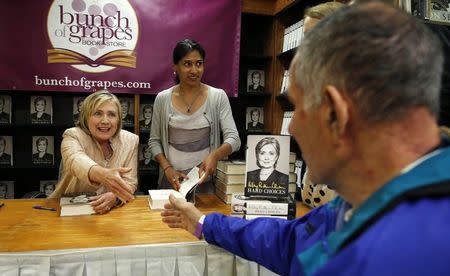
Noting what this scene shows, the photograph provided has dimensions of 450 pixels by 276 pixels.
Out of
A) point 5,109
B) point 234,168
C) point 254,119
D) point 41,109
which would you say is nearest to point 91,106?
point 234,168

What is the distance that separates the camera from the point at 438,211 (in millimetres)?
429

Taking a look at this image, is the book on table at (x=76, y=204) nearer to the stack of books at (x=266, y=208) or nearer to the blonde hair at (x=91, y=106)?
the blonde hair at (x=91, y=106)

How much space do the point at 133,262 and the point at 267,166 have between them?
2.18 feet

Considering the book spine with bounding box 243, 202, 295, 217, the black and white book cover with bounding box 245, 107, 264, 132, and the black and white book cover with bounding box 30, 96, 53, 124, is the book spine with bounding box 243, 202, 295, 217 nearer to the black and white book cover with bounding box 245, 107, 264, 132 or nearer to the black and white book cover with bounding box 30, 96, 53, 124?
the black and white book cover with bounding box 245, 107, 264, 132

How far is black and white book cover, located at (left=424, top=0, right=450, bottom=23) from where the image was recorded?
1949 mm

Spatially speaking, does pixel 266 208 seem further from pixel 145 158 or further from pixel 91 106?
pixel 145 158

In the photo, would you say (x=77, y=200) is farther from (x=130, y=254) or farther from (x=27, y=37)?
(x=27, y=37)

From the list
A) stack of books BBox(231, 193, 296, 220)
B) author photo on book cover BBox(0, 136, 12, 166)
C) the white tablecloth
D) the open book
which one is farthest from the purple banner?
the white tablecloth

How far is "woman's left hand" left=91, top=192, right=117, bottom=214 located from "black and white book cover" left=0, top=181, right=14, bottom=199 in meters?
2.34

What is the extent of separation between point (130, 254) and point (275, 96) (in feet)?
9.36

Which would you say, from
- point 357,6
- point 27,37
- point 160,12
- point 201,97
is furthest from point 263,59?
point 357,6

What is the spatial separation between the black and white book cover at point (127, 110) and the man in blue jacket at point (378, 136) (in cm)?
328

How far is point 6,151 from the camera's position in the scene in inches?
136

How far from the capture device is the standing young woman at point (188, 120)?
2.42 metres
